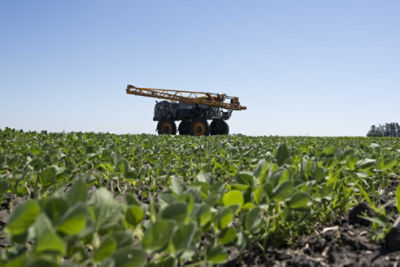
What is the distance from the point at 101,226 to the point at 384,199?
2198 mm

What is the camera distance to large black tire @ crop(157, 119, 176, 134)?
17375 mm

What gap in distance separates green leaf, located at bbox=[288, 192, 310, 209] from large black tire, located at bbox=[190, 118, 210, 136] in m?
15.4

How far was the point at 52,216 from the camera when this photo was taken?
84 centimetres

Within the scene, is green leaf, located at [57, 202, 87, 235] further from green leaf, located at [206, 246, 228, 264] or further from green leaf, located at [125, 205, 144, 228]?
green leaf, located at [206, 246, 228, 264]

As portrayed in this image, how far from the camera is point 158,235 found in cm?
86

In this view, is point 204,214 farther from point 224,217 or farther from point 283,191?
point 283,191

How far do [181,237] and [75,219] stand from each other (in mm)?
297

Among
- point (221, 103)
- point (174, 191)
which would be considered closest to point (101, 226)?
point (174, 191)

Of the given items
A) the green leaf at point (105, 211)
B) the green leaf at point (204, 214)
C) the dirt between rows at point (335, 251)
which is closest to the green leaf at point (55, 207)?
the green leaf at point (105, 211)

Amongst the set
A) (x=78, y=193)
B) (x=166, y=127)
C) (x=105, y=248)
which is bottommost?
(x=105, y=248)

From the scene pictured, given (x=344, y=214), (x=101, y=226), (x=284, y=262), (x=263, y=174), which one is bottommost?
(x=284, y=262)

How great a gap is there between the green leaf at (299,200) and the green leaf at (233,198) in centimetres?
30

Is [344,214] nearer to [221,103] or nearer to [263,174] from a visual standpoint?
[263,174]

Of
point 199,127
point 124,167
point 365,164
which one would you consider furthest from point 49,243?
point 199,127
